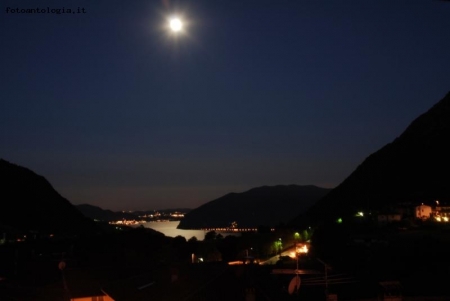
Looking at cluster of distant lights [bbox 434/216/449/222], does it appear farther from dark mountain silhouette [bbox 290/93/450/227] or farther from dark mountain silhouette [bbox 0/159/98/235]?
dark mountain silhouette [bbox 0/159/98/235]

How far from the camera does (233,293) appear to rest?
19625 millimetres

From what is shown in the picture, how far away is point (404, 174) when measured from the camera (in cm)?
8500

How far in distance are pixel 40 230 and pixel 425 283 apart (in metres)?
70.6

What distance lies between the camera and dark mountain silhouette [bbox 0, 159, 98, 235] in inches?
3263

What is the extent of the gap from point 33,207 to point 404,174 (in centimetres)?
5997

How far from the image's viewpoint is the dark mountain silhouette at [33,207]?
82875 mm

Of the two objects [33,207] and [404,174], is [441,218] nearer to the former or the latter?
[404,174]

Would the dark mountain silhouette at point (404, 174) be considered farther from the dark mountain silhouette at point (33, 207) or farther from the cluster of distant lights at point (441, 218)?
the dark mountain silhouette at point (33, 207)

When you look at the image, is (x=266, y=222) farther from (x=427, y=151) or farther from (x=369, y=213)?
(x=369, y=213)

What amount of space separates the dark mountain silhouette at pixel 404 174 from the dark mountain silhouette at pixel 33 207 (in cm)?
4027

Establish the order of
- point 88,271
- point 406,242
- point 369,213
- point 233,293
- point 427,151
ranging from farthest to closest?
point 427,151 → point 369,213 → point 406,242 → point 88,271 → point 233,293

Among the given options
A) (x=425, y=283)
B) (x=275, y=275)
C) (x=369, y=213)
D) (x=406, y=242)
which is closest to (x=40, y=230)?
(x=369, y=213)

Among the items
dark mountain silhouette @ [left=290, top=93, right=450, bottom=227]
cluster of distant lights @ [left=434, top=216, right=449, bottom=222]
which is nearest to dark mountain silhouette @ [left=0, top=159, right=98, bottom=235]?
dark mountain silhouette @ [left=290, top=93, right=450, bottom=227]

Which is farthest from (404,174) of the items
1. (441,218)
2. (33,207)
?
(33,207)
